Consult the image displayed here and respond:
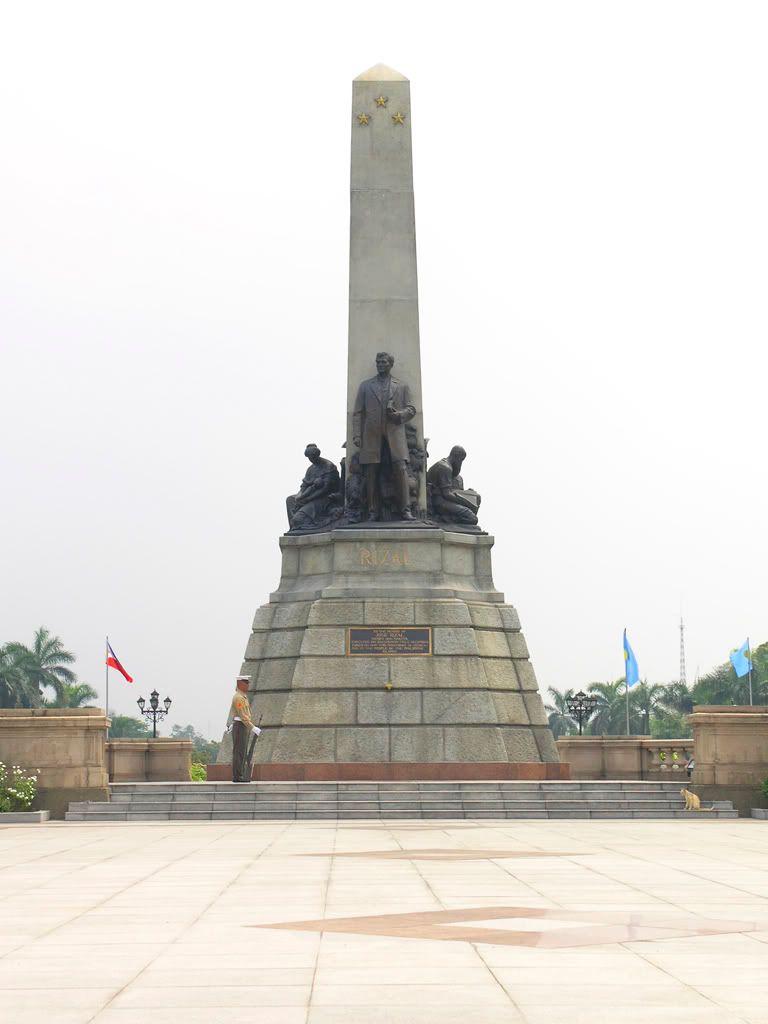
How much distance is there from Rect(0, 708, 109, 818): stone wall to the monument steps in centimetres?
38

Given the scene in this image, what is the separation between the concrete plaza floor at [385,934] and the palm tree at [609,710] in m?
83.8

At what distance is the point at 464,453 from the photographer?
31.5m

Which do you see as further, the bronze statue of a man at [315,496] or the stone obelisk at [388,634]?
the bronze statue of a man at [315,496]

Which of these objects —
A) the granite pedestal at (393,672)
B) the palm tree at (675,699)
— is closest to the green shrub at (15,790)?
the granite pedestal at (393,672)

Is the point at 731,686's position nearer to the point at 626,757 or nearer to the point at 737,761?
the point at 626,757

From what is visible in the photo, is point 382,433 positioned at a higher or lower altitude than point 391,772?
higher

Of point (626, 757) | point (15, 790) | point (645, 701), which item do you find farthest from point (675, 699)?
point (15, 790)

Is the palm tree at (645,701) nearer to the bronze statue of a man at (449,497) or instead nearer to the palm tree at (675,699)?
the palm tree at (675,699)

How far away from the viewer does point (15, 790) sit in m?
23.3

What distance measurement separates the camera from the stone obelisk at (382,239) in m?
30.8

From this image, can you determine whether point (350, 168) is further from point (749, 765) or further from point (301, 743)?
point (749, 765)

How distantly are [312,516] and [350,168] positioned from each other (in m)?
7.25

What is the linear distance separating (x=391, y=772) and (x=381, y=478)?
6.18 m

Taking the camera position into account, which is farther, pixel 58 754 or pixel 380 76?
pixel 380 76
